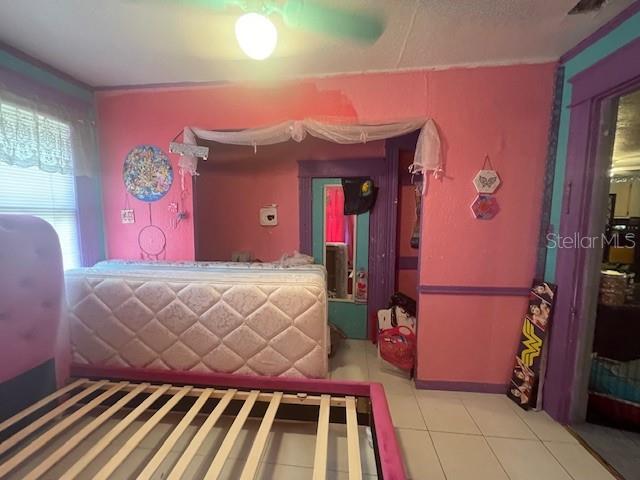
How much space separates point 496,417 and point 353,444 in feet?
4.12

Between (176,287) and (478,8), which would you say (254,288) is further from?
(478,8)

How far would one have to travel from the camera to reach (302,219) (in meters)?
3.05

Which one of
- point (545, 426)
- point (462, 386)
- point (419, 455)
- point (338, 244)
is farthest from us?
point (338, 244)

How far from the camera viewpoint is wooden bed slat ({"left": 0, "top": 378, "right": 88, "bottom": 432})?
1.29 metres

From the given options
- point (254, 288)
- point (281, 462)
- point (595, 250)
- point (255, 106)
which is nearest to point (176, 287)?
point (254, 288)

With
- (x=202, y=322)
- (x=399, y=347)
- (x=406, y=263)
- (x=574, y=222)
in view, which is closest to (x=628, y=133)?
(x=574, y=222)

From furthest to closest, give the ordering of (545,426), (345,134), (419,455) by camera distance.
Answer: (345,134)
(545,426)
(419,455)

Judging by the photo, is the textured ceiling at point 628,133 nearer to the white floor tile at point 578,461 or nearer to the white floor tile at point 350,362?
the white floor tile at point 578,461

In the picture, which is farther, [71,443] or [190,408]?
[190,408]

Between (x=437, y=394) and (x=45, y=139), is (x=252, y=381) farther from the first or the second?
(x=45, y=139)

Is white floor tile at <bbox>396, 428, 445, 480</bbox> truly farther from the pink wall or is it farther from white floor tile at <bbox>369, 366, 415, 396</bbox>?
the pink wall

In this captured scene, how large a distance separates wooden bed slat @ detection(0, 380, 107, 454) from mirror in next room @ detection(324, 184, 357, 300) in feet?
6.86

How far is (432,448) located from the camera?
63.6 inches

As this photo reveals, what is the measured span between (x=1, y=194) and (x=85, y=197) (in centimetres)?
53
